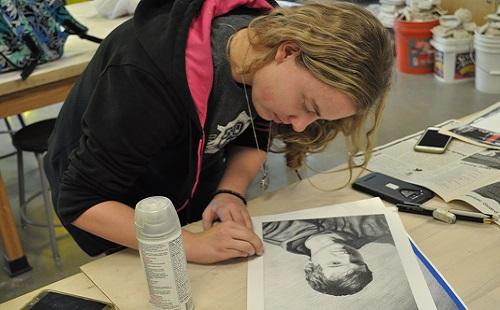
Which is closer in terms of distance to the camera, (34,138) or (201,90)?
(201,90)

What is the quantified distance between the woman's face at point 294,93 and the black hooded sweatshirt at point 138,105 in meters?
0.09

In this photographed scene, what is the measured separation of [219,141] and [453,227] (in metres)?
0.42

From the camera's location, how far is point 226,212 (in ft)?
3.35

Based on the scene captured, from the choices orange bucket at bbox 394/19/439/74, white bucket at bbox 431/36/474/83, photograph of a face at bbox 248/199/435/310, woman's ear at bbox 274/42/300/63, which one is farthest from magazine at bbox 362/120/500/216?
orange bucket at bbox 394/19/439/74

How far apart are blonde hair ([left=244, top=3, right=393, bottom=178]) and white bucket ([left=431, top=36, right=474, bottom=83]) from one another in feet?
6.64

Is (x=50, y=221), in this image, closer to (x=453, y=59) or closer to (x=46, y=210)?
(x=46, y=210)

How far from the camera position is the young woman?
34.6 inches

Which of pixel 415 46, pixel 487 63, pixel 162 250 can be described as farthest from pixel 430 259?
pixel 415 46

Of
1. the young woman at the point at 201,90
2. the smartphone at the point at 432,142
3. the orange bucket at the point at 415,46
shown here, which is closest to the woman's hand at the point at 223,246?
the young woman at the point at 201,90

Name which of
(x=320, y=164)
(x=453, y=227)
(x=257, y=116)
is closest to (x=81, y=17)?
(x=320, y=164)

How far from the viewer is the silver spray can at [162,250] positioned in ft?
2.31

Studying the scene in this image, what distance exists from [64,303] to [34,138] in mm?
1311

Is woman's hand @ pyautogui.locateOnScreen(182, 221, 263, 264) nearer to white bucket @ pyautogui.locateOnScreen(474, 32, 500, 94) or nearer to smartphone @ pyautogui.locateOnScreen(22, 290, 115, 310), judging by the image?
smartphone @ pyautogui.locateOnScreen(22, 290, 115, 310)

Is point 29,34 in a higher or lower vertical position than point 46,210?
higher
